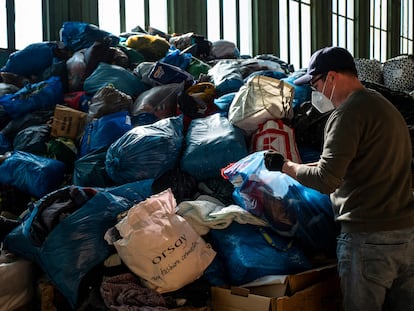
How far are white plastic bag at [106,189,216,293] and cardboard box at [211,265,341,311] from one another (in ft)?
0.56

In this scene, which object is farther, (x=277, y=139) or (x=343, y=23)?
(x=343, y=23)

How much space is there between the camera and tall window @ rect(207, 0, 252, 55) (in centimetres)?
662

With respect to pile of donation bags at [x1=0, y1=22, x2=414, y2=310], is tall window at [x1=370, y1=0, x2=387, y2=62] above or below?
above

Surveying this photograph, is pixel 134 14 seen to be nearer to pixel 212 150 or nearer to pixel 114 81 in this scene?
pixel 114 81

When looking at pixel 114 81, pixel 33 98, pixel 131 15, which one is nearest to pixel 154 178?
pixel 114 81

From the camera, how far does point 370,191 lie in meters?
1.71

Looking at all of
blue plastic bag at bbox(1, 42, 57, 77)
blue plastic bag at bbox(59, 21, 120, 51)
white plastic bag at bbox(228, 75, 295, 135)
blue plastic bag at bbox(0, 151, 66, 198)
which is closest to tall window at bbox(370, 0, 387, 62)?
blue plastic bag at bbox(59, 21, 120, 51)

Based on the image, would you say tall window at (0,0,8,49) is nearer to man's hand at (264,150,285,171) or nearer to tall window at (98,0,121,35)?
tall window at (98,0,121,35)

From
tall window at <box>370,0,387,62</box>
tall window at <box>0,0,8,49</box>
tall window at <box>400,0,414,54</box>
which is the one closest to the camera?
tall window at <box>0,0,8,49</box>

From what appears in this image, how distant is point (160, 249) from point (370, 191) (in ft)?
2.85

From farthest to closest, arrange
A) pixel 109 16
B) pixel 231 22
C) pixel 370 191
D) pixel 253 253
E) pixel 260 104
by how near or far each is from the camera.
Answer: pixel 231 22 < pixel 109 16 < pixel 260 104 < pixel 253 253 < pixel 370 191

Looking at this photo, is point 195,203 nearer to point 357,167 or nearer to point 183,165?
point 183,165

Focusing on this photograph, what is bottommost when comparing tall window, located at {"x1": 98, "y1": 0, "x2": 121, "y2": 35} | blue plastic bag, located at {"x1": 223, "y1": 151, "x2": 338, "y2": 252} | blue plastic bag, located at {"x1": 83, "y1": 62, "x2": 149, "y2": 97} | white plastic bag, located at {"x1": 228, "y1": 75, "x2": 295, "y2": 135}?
blue plastic bag, located at {"x1": 223, "y1": 151, "x2": 338, "y2": 252}

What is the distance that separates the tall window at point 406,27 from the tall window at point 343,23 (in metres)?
2.25
